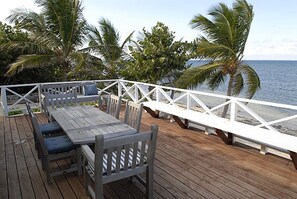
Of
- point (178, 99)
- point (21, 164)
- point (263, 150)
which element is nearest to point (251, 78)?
point (178, 99)

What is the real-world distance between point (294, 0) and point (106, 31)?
735cm

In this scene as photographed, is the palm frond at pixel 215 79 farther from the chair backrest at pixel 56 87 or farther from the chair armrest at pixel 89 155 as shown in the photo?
the chair armrest at pixel 89 155

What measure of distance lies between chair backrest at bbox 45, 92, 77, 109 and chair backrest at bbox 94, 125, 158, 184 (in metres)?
2.89

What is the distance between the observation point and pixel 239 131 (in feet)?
11.8

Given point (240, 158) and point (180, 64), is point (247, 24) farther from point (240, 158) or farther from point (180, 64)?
point (240, 158)

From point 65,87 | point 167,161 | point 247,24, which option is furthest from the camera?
point 65,87

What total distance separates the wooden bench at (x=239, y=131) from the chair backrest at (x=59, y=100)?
1.90 metres

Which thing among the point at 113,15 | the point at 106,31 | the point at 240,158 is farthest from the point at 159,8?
the point at 240,158

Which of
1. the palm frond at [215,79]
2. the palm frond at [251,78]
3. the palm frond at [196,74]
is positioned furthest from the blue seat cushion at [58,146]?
the palm frond at [251,78]

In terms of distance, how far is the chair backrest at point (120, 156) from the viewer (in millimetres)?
1856

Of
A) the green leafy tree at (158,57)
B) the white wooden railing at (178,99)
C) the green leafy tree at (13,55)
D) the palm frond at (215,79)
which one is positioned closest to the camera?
the white wooden railing at (178,99)

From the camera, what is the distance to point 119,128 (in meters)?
2.88

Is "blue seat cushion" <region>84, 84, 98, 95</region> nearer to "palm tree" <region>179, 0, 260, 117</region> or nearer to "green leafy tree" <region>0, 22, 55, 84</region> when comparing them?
"palm tree" <region>179, 0, 260, 117</region>

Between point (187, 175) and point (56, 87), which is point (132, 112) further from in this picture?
point (56, 87)
